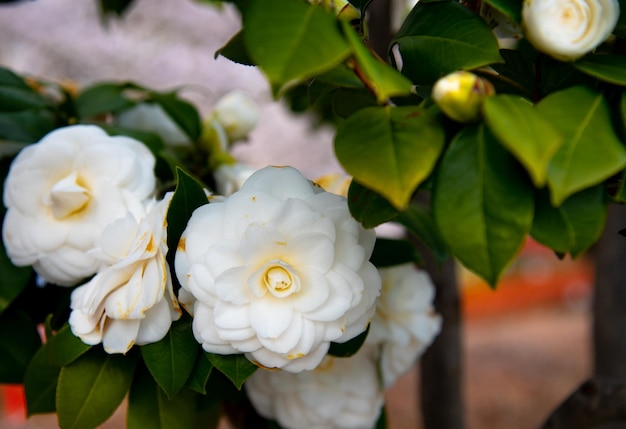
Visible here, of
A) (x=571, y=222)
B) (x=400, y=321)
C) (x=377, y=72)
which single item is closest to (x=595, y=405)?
(x=400, y=321)

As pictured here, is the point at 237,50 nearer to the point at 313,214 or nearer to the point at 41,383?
the point at 313,214

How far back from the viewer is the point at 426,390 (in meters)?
1.06

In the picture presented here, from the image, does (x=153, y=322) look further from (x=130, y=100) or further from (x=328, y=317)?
(x=130, y=100)

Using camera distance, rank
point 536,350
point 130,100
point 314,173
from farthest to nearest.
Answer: point 314,173
point 536,350
point 130,100

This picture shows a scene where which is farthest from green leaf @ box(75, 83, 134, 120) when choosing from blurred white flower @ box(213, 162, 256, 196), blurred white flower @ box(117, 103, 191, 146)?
blurred white flower @ box(213, 162, 256, 196)

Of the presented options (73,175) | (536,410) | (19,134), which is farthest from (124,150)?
(536,410)

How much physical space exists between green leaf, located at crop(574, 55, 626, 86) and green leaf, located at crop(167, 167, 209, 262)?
25 cm

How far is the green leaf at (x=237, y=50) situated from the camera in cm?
41

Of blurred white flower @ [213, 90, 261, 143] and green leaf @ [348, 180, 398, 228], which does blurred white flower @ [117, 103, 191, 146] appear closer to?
blurred white flower @ [213, 90, 261, 143]

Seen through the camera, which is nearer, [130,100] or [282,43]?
[282,43]

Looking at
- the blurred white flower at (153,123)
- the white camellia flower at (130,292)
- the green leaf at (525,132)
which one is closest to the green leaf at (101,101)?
the blurred white flower at (153,123)

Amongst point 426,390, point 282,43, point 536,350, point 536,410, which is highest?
point 282,43

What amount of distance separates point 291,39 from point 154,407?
1.06 ft

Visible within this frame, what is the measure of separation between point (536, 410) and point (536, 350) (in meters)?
0.57
